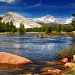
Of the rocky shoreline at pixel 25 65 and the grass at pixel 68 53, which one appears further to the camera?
the grass at pixel 68 53

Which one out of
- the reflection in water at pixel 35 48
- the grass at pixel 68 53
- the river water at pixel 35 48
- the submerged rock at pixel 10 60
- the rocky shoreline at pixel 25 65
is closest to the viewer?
the rocky shoreline at pixel 25 65

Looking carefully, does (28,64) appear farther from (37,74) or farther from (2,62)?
(37,74)

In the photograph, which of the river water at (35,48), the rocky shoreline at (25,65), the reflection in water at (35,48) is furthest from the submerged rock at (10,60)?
the reflection in water at (35,48)

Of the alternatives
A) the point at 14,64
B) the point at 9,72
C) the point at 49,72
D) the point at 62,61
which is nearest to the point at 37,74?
the point at 49,72

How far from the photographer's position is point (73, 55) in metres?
Result: 36.8

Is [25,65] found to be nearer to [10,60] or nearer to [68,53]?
[10,60]

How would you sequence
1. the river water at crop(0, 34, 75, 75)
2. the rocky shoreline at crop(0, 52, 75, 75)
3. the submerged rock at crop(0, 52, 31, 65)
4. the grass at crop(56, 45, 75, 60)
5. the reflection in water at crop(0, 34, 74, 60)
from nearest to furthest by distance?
the rocky shoreline at crop(0, 52, 75, 75) < the submerged rock at crop(0, 52, 31, 65) < the grass at crop(56, 45, 75, 60) < the river water at crop(0, 34, 75, 75) < the reflection in water at crop(0, 34, 74, 60)

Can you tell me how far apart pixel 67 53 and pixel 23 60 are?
23.2ft

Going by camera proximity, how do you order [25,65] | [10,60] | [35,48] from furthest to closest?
1. [35,48]
2. [10,60]
3. [25,65]

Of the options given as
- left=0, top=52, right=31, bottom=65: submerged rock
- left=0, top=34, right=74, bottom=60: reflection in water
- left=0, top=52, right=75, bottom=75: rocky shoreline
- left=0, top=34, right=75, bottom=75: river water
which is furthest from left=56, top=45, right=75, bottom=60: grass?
left=0, top=52, right=31, bottom=65: submerged rock

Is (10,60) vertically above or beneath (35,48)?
above

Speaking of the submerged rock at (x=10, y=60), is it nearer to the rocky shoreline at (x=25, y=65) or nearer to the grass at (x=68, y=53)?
the rocky shoreline at (x=25, y=65)

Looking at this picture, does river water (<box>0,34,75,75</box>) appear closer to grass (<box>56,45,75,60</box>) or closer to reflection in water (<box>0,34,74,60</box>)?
reflection in water (<box>0,34,74,60</box>)

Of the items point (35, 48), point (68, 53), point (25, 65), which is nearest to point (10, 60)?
point (25, 65)
